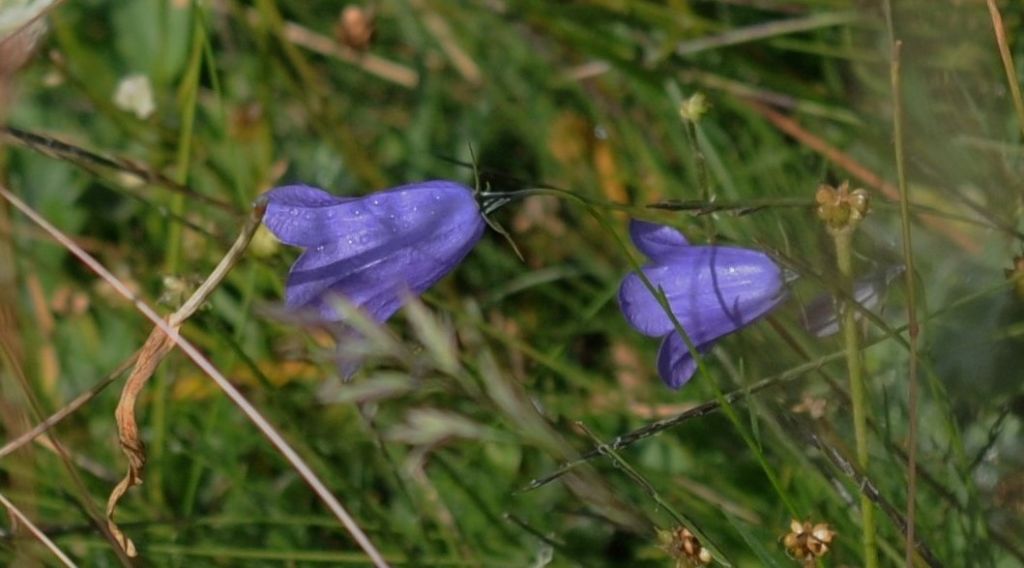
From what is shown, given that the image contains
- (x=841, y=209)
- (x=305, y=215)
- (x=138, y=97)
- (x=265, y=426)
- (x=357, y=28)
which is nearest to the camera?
(x=841, y=209)

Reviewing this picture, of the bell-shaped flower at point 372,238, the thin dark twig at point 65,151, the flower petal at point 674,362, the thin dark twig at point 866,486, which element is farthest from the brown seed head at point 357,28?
the thin dark twig at point 866,486

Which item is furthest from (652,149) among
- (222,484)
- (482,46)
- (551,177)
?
(222,484)

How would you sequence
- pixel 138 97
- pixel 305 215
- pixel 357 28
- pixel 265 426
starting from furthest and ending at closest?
1. pixel 357 28
2. pixel 138 97
3. pixel 305 215
4. pixel 265 426

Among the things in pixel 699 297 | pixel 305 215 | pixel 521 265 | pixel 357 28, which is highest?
pixel 305 215

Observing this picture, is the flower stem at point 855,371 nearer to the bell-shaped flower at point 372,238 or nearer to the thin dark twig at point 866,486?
the thin dark twig at point 866,486

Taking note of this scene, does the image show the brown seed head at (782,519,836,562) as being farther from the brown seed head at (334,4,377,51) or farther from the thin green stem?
the brown seed head at (334,4,377,51)

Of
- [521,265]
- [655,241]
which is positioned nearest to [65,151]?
[655,241]

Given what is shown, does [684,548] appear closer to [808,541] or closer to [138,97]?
[808,541]

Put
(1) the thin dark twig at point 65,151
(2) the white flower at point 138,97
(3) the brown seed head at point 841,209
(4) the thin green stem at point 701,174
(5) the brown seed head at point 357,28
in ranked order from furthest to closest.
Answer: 1. (5) the brown seed head at point 357,28
2. (2) the white flower at point 138,97
3. (1) the thin dark twig at point 65,151
4. (4) the thin green stem at point 701,174
5. (3) the brown seed head at point 841,209
